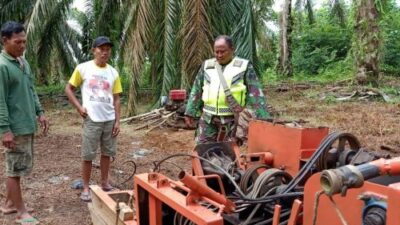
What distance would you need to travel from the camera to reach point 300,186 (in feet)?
8.48

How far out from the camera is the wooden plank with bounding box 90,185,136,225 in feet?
10.9

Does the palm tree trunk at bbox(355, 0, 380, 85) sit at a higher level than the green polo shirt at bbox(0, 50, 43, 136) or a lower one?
higher

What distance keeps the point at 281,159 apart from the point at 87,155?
2450 millimetres

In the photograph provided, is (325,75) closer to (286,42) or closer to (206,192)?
(286,42)

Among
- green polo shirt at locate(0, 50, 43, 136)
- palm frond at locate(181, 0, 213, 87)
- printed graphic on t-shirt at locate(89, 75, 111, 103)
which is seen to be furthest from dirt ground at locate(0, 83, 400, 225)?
palm frond at locate(181, 0, 213, 87)

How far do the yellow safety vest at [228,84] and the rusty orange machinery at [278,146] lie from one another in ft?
2.88

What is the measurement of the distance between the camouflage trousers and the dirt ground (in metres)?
1.36

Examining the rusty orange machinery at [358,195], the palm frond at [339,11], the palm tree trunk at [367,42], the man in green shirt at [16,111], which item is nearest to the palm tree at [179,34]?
the palm tree trunk at [367,42]

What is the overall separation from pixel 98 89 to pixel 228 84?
144 centimetres

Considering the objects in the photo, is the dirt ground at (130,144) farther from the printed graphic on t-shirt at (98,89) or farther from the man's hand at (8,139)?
the printed graphic on t-shirt at (98,89)

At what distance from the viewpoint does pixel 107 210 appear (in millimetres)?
3633

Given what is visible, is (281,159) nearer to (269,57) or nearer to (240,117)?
(240,117)

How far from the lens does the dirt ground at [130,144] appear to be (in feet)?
16.3

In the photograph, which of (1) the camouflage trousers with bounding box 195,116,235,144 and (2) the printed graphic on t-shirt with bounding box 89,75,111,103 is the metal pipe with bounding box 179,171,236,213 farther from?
(2) the printed graphic on t-shirt with bounding box 89,75,111,103
